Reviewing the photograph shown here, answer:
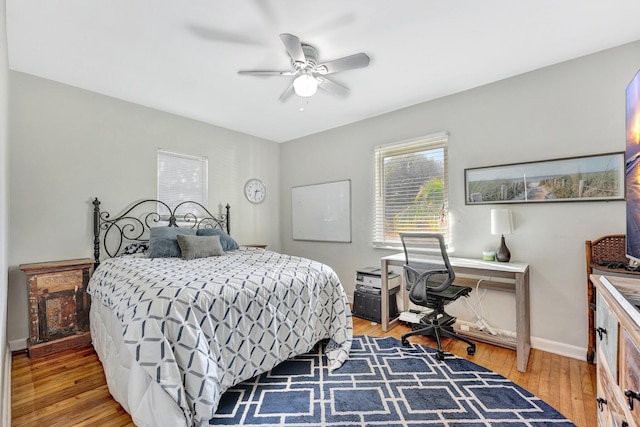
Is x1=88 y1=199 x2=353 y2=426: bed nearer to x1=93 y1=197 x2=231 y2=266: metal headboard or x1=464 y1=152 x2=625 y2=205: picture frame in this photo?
x1=93 y1=197 x2=231 y2=266: metal headboard

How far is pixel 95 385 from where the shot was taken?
209cm

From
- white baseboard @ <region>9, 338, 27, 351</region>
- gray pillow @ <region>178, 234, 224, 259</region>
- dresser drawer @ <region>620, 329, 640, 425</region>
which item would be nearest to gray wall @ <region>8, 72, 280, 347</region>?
white baseboard @ <region>9, 338, 27, 351</region>

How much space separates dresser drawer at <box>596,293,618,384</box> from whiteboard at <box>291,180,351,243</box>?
9.60 feet

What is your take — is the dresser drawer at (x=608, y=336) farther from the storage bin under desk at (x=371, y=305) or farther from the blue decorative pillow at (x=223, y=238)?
the blue decorative pillow at (x=223, y=238)

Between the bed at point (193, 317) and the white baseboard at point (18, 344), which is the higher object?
the bed at point (193, 317)

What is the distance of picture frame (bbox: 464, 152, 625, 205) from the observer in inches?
91.1

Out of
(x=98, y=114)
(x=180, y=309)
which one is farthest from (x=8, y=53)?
(x=180, y=309)

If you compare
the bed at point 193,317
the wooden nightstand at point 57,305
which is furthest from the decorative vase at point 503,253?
the wooden nightstand at point 57,305

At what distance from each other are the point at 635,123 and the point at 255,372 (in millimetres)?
2458

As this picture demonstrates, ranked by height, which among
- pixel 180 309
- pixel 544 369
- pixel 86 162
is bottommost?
pixel 544 369

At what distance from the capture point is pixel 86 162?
3000mm

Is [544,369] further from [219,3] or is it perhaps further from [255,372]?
[219,3]

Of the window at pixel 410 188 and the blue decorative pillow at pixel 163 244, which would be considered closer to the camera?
the blue decorative pillow at pixel 163 244

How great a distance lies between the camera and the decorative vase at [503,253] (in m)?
2.67
